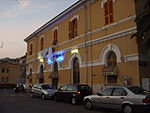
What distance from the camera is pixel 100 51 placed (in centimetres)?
2009

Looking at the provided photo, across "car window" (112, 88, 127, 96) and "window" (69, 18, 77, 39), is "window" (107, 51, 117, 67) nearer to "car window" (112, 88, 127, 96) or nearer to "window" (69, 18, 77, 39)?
"window" (69, 18, 77, 39)

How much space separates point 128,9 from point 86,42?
5.98 m

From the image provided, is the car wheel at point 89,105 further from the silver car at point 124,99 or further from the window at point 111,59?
the window at point 111,59

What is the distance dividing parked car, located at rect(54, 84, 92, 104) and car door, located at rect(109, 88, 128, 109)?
170 inches

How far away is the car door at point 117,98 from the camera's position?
11958 millimetres

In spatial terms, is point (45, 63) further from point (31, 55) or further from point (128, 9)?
point (128, 9)

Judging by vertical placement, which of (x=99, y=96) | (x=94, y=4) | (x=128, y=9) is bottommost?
(x=99, y=96)

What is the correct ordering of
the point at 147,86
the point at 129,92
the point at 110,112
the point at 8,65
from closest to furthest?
the point at 129,92 → the point at 110,112 → the point at 147,86 → the point at 8,65

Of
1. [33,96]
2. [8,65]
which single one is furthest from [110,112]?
[8,65]

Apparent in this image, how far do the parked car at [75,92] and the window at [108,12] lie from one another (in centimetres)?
624

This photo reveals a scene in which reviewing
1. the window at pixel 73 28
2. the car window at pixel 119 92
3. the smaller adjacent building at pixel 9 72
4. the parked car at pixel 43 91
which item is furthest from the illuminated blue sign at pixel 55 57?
the smaller adjacent building at pixel 9 72

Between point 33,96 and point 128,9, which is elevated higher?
point 128,9

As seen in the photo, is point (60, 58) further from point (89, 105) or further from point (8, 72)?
point (8, 72)

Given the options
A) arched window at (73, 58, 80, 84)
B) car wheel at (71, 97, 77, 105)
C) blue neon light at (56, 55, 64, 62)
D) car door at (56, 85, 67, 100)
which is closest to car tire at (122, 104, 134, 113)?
car wheel at (71, 97, 77, 105)
